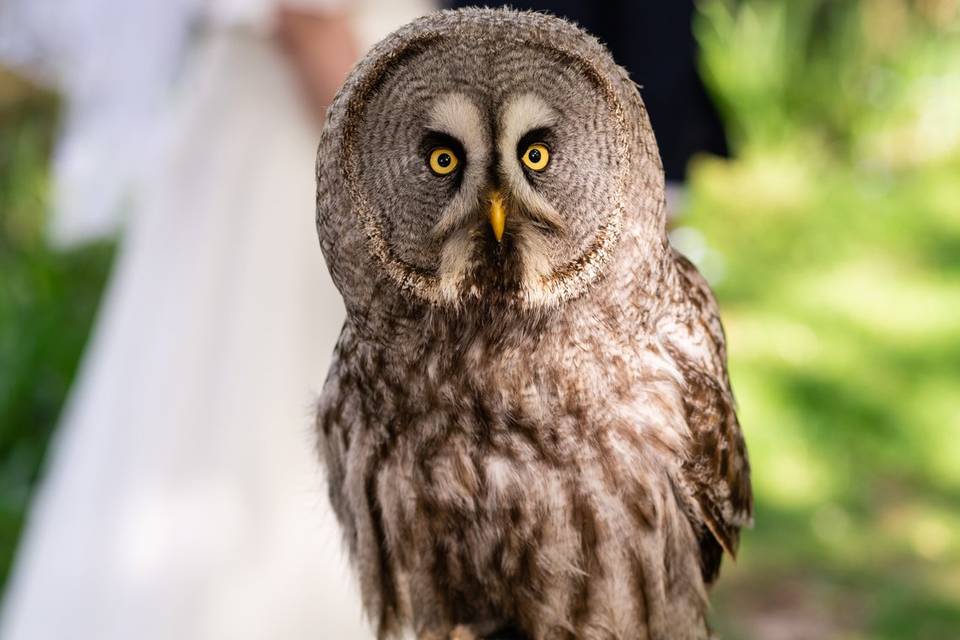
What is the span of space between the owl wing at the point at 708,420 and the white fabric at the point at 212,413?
997 mm

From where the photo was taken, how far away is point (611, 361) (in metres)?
0.90

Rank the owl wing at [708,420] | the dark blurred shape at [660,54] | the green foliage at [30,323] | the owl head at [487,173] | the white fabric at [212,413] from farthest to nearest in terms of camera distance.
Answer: the green foliage at [30,323] → the white fabric at [212,413] → the dark blurred shape at [660,54] → the owl wing at [708,420] → the owl head at [487,173]

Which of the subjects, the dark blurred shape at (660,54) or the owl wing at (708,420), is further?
the dark blurred shape at (660,54)

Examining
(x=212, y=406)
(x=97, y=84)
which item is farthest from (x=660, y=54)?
(x=97, y=84)

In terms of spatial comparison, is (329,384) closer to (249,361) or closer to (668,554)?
(668,554)

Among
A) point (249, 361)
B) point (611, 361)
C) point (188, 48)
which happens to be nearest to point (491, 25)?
point (611, 361)

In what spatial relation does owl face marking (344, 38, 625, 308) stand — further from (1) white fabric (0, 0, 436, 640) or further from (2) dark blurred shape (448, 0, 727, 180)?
(1) white fabric (0, 0, 436, 640)

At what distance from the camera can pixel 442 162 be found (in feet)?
2.70

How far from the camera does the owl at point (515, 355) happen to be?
795mm

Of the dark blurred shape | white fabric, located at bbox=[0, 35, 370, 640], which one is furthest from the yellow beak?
white fabric, located at bbox=[0, 35, 370, 640]

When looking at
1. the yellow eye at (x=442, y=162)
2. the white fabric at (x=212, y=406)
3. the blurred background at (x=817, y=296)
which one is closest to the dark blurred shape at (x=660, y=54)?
the blurred background at (x=817, y=296)

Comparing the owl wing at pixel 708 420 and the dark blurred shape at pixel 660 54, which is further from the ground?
the dark blurred shape at pixel 660 54

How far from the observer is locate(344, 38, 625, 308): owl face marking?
0.77 meters

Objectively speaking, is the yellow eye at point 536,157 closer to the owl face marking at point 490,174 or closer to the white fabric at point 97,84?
the owl face marking at point 490,174
